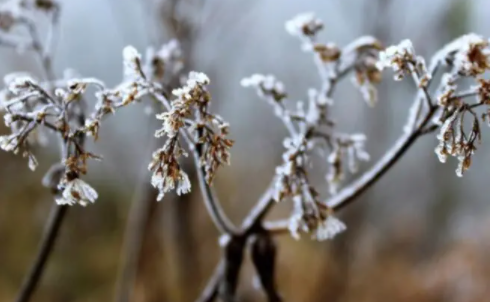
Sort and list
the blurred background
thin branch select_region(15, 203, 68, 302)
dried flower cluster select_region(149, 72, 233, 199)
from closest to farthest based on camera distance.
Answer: dried flower cluster select_region(149, 72, 233, 199) < thin branch select_region(15, 203, 68, 302) < the blurred background

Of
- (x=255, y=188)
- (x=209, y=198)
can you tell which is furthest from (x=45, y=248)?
(x=255, y=188)

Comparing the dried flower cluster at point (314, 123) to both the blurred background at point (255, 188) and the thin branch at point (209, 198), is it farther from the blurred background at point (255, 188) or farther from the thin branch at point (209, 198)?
the blurred background at point (255, 188)

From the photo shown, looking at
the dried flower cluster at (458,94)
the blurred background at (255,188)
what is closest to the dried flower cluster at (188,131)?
the dried flower cluster at (458,94)

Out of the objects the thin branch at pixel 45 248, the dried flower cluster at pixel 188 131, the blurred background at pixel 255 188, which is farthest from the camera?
the blurred background at pixel 255 188

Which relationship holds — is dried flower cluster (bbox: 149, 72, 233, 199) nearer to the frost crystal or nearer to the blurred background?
the frost crystal

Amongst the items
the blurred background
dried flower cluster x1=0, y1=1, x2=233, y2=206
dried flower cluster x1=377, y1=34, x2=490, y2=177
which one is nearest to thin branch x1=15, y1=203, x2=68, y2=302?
dried flower cluster x1=0, y1=1, x2=233, y2=206

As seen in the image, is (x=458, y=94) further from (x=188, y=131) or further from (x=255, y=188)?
(x=255, y=188)

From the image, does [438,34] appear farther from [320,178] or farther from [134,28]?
[134,28]
